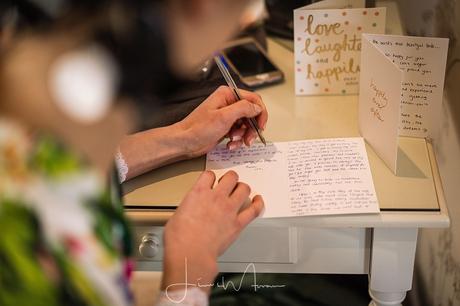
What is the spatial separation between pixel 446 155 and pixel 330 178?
0.38 m

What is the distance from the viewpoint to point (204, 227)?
0.81m

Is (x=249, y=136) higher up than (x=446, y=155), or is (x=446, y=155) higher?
(x=249, y=136)

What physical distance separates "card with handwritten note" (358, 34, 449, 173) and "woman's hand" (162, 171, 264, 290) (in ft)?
0.68

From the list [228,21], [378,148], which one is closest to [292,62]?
[378,148]

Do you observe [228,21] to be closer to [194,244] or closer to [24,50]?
[24,50]

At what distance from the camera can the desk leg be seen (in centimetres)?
93

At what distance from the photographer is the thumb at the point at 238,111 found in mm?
986

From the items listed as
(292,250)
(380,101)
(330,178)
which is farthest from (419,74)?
(292,250)

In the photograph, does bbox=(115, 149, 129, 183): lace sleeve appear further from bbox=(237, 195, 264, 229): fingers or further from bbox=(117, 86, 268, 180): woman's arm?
bbox=(237, 195, 264, 229): fingers

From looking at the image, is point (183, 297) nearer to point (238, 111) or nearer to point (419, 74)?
point (238, 111)

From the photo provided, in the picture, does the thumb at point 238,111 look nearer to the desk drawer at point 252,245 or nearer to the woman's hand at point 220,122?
the woman's hand at point 220,122

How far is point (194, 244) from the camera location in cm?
77

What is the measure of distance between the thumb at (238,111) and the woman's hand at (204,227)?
10 cm

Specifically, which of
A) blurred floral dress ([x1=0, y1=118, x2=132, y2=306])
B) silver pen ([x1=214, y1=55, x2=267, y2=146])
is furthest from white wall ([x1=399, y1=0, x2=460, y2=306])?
blurred floral dress ([x1=0, y1=118, x2=132, y2=306])
